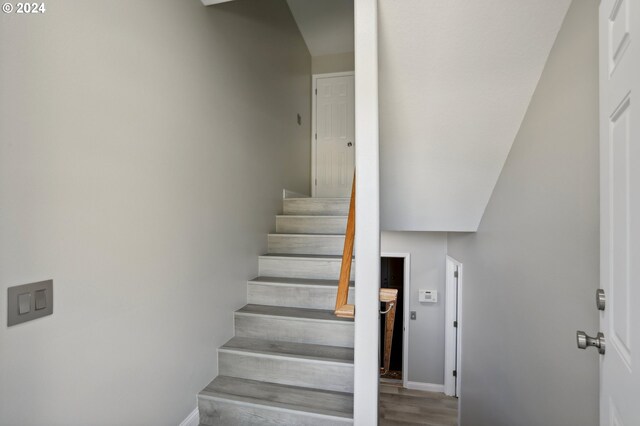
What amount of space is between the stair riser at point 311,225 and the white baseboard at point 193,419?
1.71 meters

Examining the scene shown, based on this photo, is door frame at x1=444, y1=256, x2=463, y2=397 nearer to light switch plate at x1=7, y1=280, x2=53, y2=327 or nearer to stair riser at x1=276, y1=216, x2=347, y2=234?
stair riser at x1=276, y1=216, x2=347, y2=234

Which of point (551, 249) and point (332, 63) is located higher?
point (332, 63)

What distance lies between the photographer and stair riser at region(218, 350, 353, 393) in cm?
186

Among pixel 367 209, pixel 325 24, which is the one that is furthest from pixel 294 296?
pixel 325 24

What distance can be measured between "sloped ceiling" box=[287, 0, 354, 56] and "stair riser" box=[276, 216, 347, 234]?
2541 millimetres

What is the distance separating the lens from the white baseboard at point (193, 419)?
1.75 m

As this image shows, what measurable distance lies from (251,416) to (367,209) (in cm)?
136

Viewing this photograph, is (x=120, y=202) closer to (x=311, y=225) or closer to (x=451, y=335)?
(x=311, y=225)

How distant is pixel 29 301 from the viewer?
993 millimetres

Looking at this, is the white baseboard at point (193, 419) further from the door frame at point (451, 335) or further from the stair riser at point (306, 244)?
the door frame at point (451, 335)

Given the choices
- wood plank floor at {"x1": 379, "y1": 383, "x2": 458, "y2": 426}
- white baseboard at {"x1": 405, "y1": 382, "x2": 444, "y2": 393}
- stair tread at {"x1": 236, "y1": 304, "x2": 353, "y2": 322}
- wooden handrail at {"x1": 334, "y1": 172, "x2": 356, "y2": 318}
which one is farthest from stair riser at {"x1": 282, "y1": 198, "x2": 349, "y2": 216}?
white baseboard at {"x1": 405, "y1": 382, "x2": 444, "y2": 393}

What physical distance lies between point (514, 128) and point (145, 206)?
2207 millimetres

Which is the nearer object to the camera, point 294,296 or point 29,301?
point 29,301

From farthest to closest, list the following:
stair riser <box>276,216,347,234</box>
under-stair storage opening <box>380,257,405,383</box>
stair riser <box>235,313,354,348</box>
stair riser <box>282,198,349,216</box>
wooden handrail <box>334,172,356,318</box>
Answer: under-stair storage opening <box>380,257,405,383</box> < stair riser <box>282,198,349,216</box> < stair riser <box>276,216,347,234</box> < stair riser <box>235,313,354,348</box> < wooden handrail <box>334,172,356,318</box>
